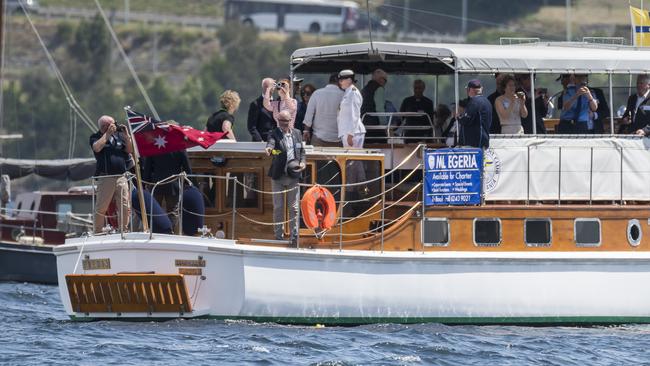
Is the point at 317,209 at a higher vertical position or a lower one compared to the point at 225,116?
lower

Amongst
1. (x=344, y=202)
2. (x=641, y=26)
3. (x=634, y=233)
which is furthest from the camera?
(x=641, y=26)

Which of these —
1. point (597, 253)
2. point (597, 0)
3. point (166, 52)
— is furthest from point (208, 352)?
point (597, 0)

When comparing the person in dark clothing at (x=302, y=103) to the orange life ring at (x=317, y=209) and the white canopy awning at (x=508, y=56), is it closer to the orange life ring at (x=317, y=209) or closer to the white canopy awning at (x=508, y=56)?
the white canopy awning at (x=508, y=56)

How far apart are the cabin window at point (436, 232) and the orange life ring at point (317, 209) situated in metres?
1.54

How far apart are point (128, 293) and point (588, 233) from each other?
688cm

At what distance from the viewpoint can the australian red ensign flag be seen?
23.6 metres

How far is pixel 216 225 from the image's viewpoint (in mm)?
24703

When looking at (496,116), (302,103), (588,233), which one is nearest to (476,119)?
(496,116)

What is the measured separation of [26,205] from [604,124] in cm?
2256

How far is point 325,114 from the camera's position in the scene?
25125 mm

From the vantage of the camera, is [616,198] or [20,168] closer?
[616,198]

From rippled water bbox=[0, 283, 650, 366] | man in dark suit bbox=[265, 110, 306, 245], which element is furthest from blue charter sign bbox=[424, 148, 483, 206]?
man in dark suit bbox=[265, 110, 306, 245]

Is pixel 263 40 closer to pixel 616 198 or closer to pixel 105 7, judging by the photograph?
pixel 105 7

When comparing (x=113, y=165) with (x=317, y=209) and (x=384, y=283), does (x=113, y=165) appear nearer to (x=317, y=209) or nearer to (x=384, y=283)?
(x=317, y=209)
